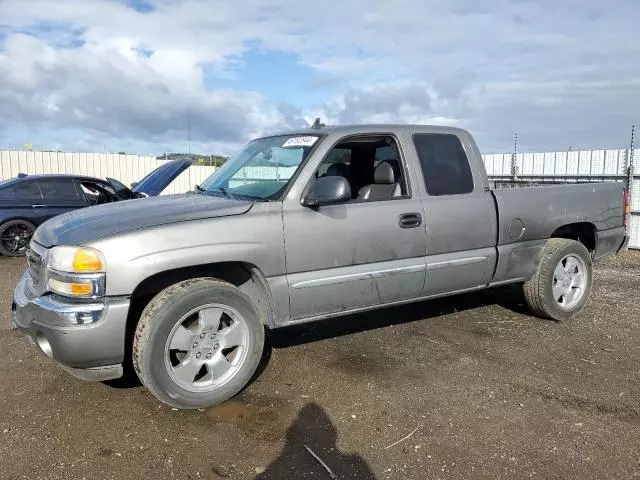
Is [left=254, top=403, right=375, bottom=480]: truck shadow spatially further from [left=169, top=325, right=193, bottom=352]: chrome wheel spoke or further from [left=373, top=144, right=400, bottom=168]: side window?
[left=373, top=144, right=400, bottom=168]: side window

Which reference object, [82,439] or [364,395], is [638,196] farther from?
[82,439]

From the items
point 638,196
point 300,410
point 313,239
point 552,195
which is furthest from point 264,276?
point 638,196

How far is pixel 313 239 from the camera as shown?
3957 millimetres

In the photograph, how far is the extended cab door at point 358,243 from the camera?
3.94m

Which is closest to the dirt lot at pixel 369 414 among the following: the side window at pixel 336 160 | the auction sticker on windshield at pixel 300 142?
the side window at pixel 336 160

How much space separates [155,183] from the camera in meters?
8.95

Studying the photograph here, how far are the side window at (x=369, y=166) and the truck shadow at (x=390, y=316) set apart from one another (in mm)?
1398

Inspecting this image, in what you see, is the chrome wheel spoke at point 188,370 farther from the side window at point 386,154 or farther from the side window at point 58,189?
the side window at point 58,189

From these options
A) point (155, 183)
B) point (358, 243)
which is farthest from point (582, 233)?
point (155, 183)

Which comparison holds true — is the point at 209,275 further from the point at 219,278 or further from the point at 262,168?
the point at 262,168

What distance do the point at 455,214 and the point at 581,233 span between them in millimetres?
2078

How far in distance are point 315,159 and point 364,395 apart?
1770 millimetres

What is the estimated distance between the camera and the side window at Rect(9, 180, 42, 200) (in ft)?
33.3

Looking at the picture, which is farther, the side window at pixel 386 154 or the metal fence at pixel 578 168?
the metal fence at pixel 578 168
